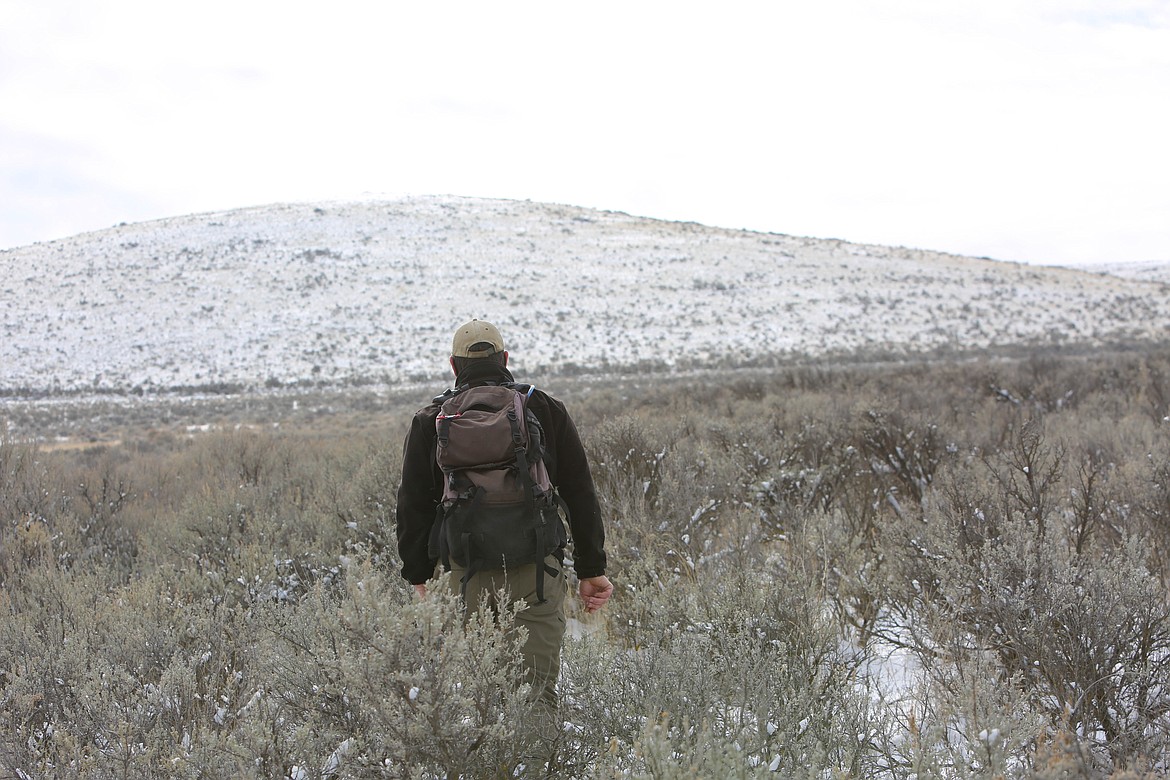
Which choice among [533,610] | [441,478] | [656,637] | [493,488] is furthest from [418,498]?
[656,637]

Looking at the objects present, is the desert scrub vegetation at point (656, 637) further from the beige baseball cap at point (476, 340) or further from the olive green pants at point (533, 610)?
the beige baseball cap at point (476, 340)

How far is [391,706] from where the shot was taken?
1.85 m

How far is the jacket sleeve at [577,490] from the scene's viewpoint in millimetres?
2629

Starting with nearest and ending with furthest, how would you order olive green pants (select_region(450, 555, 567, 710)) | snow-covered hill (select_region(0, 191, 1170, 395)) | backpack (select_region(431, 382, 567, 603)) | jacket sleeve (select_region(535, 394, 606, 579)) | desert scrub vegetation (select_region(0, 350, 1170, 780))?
desert scrub vegetation (select_region(0, 350, 1170, 780)), backpack (select_region(431, 382, 567, 603)), olive green pants (select_region(450, 555, 567, 710)), jacket sleeve (select_region(535, 394, 606, 579)), snow-covered hill (select_region(0, 191, 1170, 395))

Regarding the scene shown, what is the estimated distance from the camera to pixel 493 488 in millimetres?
2342

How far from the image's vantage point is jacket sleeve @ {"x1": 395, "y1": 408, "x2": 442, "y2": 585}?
2.55 metres

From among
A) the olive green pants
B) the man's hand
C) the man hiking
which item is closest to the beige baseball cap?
the man hiking

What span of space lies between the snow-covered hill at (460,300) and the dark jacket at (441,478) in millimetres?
25938

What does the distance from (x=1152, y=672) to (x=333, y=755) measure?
8.70ft

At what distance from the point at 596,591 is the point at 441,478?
0.71 meters

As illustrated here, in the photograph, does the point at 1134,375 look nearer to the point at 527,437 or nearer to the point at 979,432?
the point at 979,432

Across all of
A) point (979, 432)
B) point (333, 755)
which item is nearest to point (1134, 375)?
point (979, 432)

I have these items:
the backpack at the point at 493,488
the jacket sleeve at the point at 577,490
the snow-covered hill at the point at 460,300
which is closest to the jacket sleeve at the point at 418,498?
the backpack at the point at 493,488

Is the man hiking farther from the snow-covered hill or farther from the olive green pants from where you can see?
the snow-covered hill
